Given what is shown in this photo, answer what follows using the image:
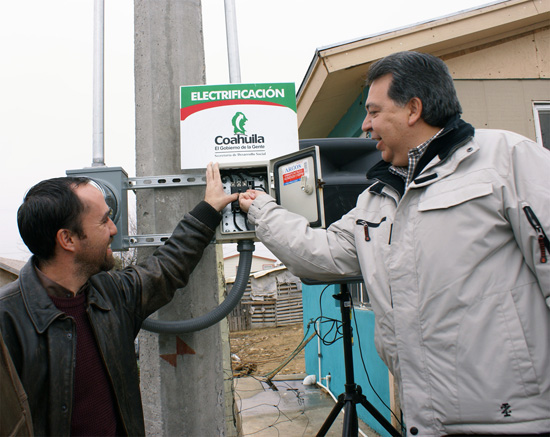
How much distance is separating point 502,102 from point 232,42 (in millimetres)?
3331

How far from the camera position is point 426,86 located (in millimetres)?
1479

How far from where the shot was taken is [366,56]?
402 centimetres

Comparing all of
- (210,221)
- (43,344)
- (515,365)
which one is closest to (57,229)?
(43,344)

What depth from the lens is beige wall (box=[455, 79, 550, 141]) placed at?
13.2ft

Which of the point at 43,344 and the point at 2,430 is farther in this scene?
the point at 43,344

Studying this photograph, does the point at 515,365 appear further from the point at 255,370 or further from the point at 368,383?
the point at 255,370

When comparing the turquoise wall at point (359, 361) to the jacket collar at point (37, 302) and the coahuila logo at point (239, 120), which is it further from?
the jacket collar at point (37, 302)

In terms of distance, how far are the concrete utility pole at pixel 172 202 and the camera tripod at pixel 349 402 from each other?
129 centimetres

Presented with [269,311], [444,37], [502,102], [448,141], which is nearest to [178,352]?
[448,141]

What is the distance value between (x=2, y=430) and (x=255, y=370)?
9767 millimetres

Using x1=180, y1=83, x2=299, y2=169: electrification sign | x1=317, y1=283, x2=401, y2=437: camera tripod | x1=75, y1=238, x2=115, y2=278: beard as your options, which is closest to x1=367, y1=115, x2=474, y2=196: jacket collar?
x1=180, y1=83, x2=299, y2=169: electrification sign

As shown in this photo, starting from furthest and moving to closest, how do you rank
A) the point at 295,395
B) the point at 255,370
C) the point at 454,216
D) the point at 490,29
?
1. the point at 255,370
2. the point at 295,395
3. the point at 490,29
4. the point at 454,216

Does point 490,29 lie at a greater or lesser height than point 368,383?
greater

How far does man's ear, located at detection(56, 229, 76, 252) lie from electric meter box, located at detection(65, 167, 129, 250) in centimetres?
13
